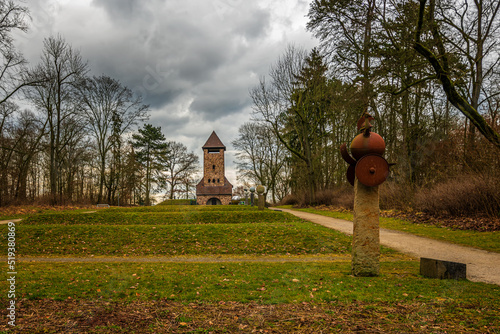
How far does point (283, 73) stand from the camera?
25.6 meters

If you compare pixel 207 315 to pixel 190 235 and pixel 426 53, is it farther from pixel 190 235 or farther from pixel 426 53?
pixel 426 53

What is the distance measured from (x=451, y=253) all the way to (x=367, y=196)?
4.61 m

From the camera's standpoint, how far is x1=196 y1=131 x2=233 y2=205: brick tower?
52.6 m

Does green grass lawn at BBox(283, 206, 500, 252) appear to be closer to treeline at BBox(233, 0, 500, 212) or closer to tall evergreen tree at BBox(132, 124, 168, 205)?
treeline at BBox(233, 0, 500, 212)

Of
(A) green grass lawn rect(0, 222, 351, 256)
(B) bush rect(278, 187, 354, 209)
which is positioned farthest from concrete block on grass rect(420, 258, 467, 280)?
(B) bush rect(278, 187, 354, 209)

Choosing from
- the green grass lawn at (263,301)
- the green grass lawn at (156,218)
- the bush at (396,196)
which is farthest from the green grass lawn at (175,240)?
the bush at (396,196)

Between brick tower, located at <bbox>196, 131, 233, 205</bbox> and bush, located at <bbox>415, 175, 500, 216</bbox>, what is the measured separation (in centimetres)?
4170

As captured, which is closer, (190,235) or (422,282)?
(422,282)

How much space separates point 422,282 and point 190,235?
27.1ft

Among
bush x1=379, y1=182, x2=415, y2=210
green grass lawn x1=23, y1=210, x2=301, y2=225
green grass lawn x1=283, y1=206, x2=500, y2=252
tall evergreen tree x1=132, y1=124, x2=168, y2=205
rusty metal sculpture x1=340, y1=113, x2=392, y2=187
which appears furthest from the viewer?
tall evergreen tree x1=132, y1=124, x2=168, y2=205

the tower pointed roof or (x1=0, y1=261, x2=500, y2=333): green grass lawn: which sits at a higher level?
the tower pointed roof

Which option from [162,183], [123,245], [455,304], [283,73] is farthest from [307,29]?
[162,183]

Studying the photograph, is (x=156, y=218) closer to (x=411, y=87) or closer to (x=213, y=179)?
(x=411, y=87)

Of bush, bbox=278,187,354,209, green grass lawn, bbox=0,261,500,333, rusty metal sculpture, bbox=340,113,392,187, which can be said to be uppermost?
rusty metal sculpture, bbox=340,113,392,187
